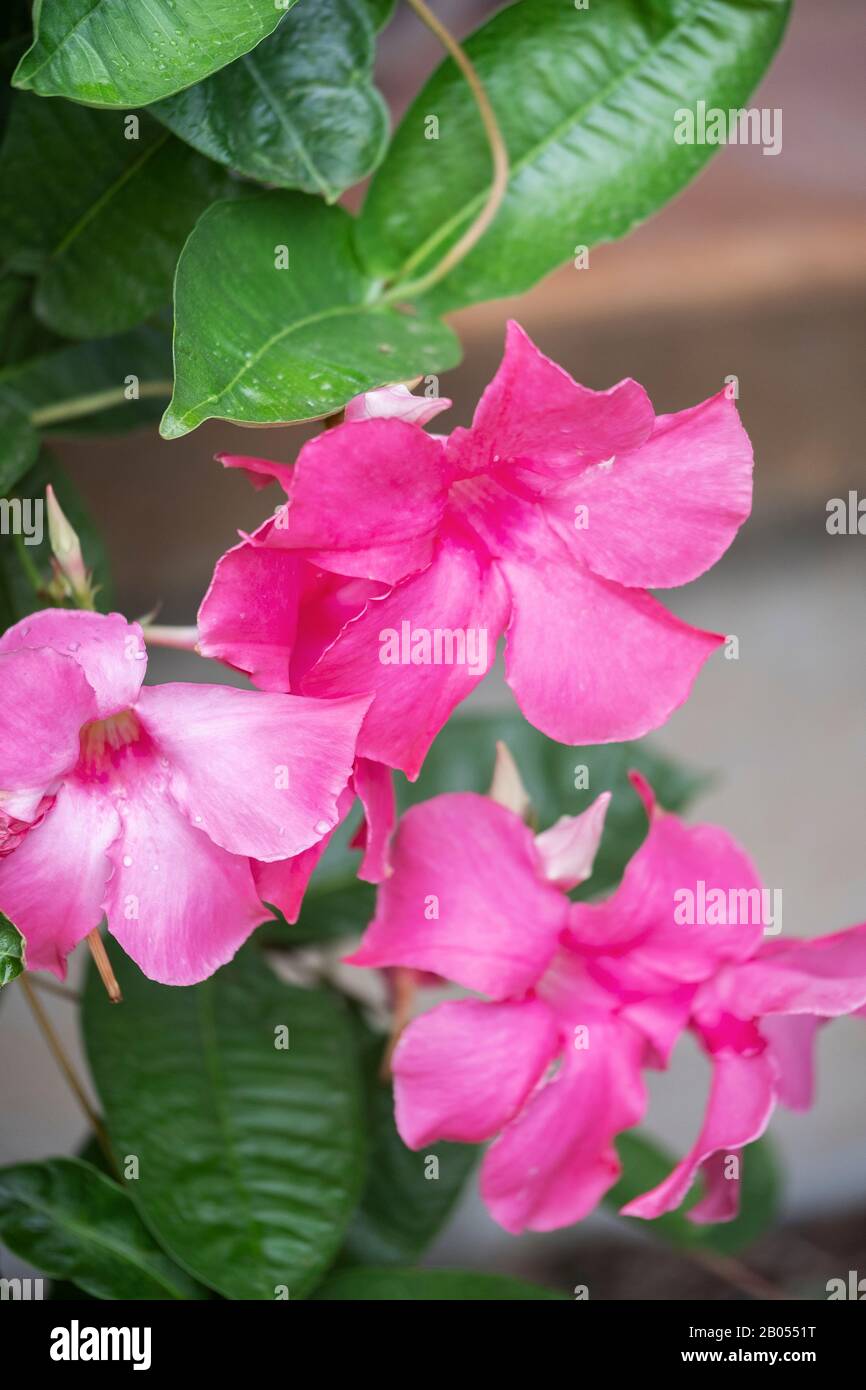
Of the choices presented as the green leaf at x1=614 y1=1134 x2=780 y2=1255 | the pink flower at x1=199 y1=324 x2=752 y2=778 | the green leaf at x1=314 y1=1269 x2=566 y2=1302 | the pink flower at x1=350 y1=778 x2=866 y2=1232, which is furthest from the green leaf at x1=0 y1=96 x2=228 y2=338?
the green leaf at x1=614 y1=1134 x2=780 y2=1255

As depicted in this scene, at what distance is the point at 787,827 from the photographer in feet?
3.89

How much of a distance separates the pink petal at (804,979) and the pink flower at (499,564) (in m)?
0.15

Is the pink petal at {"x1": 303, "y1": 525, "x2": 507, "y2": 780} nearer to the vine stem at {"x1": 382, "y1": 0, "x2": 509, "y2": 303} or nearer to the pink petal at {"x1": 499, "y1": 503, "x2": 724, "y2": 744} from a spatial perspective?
the pink petal at {"x1": 499, "y1": 503, "x2": 724, "y2": 744}

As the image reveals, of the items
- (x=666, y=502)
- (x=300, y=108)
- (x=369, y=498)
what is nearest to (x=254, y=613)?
(x=369, y=498)

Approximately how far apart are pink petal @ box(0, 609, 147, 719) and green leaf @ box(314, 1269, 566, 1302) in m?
0.42

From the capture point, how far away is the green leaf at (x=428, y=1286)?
2.40 feet

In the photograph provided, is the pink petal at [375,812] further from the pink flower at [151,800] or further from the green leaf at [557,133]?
the green leaf at [557,133]

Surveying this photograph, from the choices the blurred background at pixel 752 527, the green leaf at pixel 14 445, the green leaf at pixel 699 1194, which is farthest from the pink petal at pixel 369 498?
the green leaf at pixel 699 1194

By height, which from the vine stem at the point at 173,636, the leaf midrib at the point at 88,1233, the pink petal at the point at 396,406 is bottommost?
the leaf midrib at the point at 88,1233

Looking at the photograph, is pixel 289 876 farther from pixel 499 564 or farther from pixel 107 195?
pixel 107 195

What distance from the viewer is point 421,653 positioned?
0.49 metres

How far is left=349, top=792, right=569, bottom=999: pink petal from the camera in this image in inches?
22.8

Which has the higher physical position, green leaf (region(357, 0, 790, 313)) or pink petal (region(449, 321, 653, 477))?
green leaf (region(357, 0, 790, 313))

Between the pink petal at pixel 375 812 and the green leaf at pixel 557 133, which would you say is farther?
the green leaf at pixel 557 133
